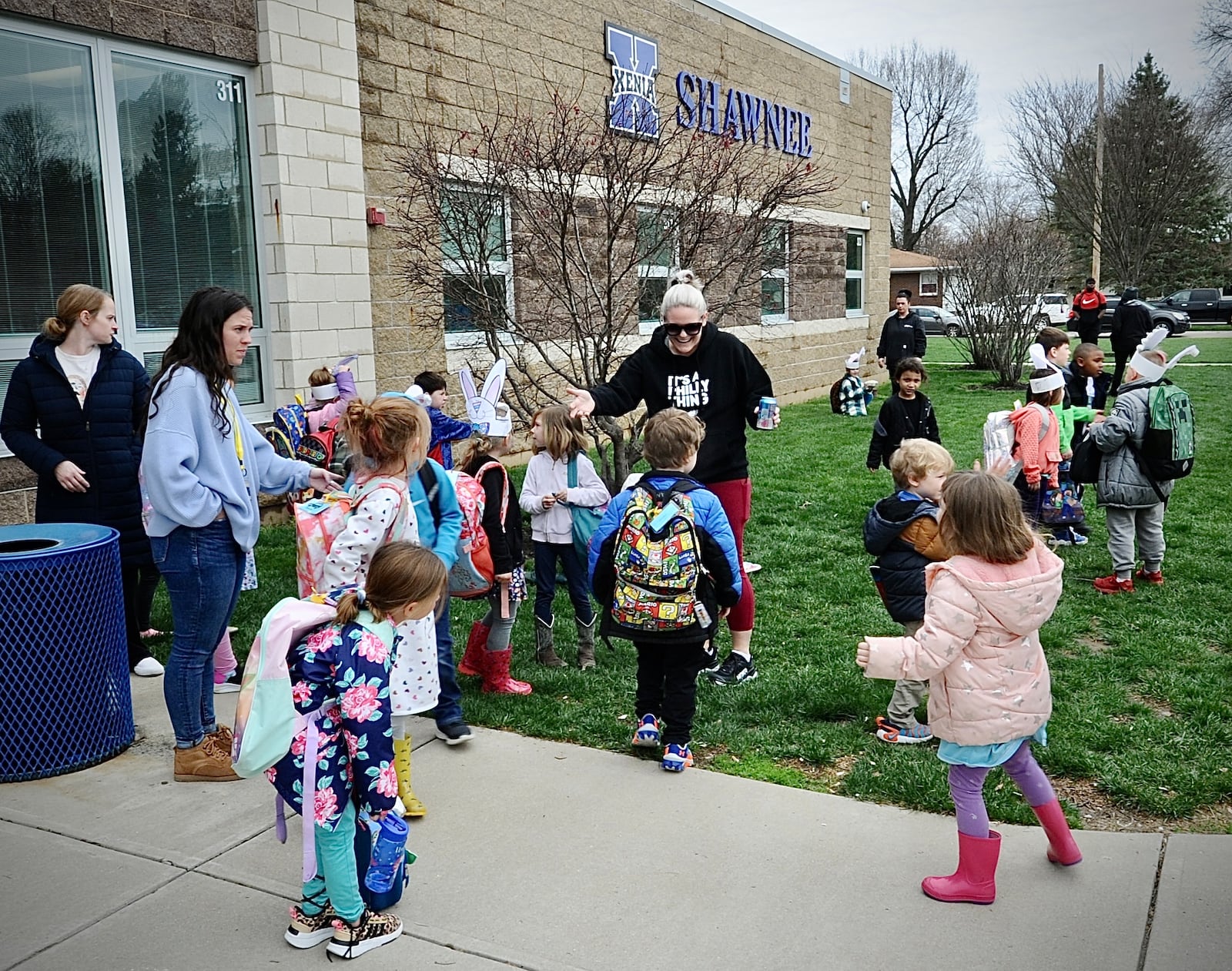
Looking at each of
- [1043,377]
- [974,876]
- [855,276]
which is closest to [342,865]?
[974,876]

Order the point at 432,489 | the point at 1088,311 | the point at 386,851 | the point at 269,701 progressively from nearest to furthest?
the point at 269,701 < the point at 386,851 < the point at 432,489 < the point at 1088,311

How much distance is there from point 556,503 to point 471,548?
0.88 meters

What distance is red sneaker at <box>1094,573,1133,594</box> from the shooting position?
7359 millimetres

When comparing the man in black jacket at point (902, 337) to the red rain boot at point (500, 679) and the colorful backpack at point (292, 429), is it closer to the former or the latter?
the colorful backpack at point (292, 429)

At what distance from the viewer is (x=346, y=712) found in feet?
10.4

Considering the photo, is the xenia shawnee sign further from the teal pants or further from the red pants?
the teal pants

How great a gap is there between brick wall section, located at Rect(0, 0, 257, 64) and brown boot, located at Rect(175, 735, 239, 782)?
17.8 feet

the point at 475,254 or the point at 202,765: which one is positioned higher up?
the point at 475,254

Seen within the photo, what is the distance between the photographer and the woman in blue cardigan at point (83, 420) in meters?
5.46

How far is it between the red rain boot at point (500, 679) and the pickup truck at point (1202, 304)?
4418 centimetres

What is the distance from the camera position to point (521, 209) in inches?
354

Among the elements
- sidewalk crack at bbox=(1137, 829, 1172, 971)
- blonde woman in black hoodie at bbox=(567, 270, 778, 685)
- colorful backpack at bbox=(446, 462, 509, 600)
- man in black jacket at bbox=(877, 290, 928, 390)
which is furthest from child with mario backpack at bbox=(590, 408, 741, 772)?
man in black jacket at bbox=(877, 290, 928, 390)

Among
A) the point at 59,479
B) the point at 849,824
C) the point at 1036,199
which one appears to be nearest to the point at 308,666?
the point at 849,824

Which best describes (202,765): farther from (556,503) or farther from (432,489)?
(556,503)
